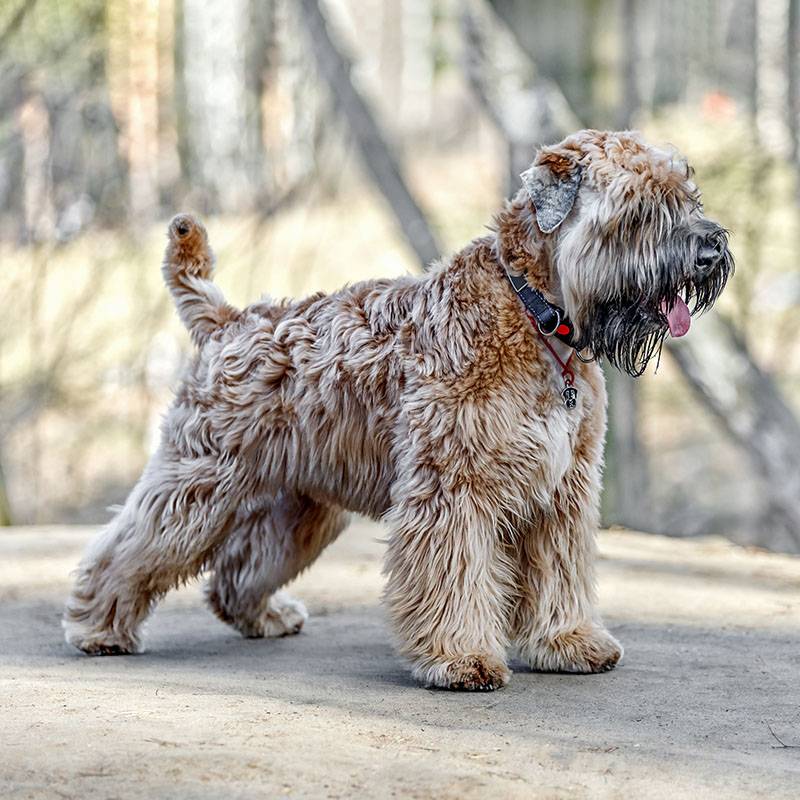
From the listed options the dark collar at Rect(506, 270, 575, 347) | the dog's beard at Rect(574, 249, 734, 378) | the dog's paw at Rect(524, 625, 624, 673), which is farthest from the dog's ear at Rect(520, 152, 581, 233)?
the dog's paw at Rect(524, 625, 624, 673)

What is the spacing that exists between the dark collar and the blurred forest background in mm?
4829

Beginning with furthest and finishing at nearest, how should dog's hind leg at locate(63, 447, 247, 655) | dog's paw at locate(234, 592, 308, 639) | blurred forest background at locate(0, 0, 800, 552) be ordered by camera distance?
1. blurred forest background at locate(0, 0, 800, 552)
2. dog's paw at locate(234, 592, 308, 639)
3. dog's hind leg at locate(63, 447, 247, 655)

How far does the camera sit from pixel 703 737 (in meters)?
4.20

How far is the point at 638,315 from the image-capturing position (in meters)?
4.94

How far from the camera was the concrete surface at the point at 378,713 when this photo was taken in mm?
3584

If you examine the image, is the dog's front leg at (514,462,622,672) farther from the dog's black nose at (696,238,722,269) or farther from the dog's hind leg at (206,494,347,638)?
the dog's hind leg at (206,494,347,638)

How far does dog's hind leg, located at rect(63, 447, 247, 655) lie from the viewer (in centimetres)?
546

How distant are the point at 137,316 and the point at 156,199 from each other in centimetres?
114

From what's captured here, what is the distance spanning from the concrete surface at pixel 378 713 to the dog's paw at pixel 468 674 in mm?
69


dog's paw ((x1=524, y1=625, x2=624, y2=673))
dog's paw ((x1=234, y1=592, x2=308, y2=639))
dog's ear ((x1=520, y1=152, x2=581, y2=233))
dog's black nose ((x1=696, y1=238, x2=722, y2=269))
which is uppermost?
dog's ear ((x1=520, y1=152, x2=581, y2=233))

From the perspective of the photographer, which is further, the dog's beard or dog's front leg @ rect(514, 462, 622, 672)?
dog's front leg @ rect(514, 462, 622, 672)

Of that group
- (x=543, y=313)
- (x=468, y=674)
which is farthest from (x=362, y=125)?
(x=468, y=674)

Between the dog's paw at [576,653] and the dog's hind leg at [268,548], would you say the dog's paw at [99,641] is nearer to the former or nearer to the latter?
the dog's hind leg at [268,548]

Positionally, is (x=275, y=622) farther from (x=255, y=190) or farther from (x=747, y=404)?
(x=255, y=190)
